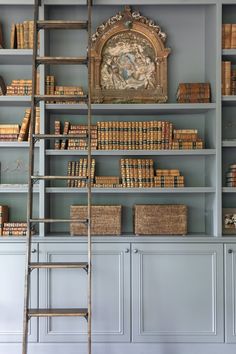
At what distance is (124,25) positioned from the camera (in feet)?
13.8

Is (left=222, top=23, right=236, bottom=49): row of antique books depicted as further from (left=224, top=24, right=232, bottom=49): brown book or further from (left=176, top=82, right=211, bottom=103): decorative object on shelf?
(left=176, top=82, right=211, bottom=103): decorative object on shelf

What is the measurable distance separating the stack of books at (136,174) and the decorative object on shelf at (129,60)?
553 millimetres

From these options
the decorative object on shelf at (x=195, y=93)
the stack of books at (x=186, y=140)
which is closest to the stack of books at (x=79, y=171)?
the stack of books at (x=186, y=140)

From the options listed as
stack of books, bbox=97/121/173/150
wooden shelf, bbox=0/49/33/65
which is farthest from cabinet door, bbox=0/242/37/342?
wooden shelf, bbox=0/49/33/65

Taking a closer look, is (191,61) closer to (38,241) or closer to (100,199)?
(100,199)

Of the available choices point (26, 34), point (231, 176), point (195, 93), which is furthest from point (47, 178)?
point (231, 176)

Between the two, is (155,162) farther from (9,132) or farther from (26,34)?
(26,34)

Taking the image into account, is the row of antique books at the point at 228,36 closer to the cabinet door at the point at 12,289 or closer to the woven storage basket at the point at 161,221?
the woven storage basket at the point at 161,221

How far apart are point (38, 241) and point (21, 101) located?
3.75 ft

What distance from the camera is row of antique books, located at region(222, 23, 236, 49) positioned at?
156 inches

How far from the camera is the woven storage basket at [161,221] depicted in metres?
3.95

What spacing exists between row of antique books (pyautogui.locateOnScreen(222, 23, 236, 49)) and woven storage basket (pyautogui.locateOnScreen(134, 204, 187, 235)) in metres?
1.37

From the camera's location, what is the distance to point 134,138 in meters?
4.00

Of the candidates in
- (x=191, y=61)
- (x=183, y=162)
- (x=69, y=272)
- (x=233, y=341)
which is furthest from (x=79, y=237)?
(x=191, y=61)
